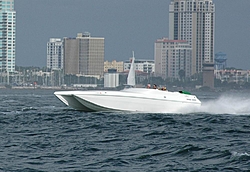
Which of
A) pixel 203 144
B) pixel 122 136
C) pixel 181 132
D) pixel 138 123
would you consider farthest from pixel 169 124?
pixel 203 144

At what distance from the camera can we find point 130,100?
4003 cm

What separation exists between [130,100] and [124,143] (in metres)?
13.6

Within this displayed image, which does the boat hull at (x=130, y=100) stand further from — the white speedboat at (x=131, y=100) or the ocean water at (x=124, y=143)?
the ocean water at (x=124, y=143)

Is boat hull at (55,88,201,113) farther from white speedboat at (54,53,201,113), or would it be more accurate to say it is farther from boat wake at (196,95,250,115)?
boat wake at (196,95,250,115)

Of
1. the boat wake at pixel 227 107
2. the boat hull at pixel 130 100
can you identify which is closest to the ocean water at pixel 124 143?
the boat hull at pixel 130 100

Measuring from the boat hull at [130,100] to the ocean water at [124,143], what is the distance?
91cm

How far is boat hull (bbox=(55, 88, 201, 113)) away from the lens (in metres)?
40.0

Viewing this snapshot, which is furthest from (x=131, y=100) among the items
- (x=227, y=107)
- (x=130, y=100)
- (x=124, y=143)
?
(x=124, y=143)

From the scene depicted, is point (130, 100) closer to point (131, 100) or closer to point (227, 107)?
point (131, 100)

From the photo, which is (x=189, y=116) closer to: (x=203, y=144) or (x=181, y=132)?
(x=181, y=132)

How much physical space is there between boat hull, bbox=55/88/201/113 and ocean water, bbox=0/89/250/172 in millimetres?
913

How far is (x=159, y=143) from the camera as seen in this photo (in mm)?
26453

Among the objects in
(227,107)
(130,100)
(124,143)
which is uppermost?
(130,100)

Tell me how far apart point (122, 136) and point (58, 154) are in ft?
18.0
